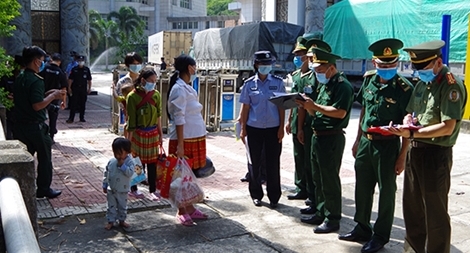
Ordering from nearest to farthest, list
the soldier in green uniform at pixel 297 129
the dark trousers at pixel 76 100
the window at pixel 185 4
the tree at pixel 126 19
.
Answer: the soldier in green uniform at pixel 297 129 < the dark trousers at pixel 76 100 < the tree at pixel 126 19 < the window at pixel 185 4

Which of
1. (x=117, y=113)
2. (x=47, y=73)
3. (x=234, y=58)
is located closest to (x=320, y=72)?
(x=47, y=73)

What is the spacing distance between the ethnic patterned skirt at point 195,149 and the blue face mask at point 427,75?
232 cm

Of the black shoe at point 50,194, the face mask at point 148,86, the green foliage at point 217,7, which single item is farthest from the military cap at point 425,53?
the green foliage at point 217,7

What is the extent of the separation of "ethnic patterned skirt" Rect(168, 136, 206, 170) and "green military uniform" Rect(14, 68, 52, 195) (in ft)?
5.06

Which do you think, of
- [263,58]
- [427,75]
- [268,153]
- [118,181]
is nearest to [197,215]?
[118,181]

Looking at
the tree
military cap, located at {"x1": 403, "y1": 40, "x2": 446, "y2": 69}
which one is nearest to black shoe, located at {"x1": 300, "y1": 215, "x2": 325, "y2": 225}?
military cap, located at {"x1": 403, "y1": 40, "x2": 446, "y2": 69}

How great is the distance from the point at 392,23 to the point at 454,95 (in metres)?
12.5

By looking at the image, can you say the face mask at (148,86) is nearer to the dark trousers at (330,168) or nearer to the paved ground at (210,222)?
the paved ground at (210,222)

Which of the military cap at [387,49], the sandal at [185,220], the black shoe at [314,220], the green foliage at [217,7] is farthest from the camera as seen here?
the green foliage at [217,7]

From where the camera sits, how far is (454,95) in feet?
12.0

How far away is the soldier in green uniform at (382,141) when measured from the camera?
430 centimetres

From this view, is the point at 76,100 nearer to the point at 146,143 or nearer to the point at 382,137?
the point at 146,143

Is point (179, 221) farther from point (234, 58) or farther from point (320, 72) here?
point (234, 58)

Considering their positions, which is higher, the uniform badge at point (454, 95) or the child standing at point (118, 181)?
the uniform badge at point (454, 95)
